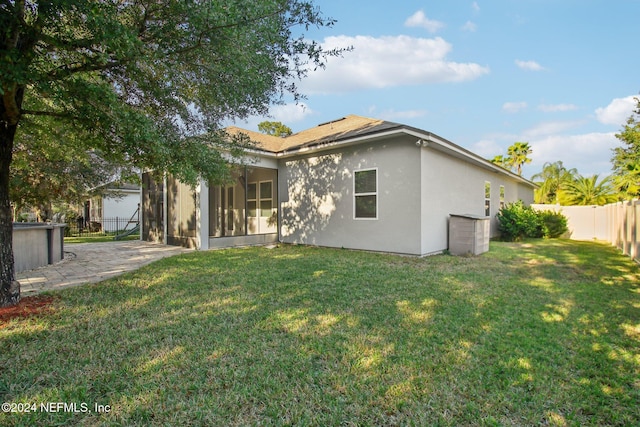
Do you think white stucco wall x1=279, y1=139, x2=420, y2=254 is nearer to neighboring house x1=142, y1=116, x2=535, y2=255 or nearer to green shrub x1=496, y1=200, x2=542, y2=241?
neighboring house x1=142, y1=116, x2=535, y2=255

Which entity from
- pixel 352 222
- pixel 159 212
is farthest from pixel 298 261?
pixel 159 212

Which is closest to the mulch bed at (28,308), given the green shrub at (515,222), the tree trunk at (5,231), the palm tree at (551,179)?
the tree trunk at (5,231)

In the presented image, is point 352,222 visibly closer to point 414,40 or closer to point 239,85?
point 239,85

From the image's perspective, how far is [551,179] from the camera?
2161cm

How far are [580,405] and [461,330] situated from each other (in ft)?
4.08

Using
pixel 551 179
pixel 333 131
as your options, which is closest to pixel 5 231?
pixel 333 131

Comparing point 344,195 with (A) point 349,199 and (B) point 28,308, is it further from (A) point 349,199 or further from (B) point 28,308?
(B) point 28,308

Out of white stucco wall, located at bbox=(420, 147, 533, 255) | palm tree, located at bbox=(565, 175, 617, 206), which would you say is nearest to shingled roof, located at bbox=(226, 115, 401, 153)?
white stucco wall, located at bbox=(420, 147, 533, 255)

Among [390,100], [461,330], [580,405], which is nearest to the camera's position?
[580,405]

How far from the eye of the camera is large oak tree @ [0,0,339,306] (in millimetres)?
3283

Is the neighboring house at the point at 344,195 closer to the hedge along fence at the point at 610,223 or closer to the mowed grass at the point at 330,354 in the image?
the mowed grass at the point at 330,354

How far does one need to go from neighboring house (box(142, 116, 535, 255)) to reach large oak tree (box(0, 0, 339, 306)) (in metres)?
3.25

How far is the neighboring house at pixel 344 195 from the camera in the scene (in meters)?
8.07

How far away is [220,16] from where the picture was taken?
348 centimetres
